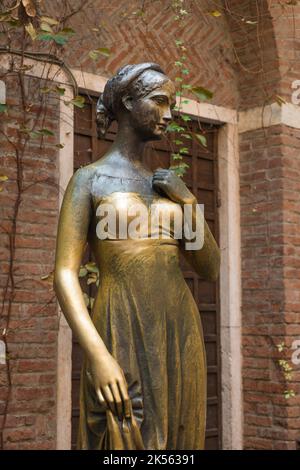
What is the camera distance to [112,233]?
2365 millimetres

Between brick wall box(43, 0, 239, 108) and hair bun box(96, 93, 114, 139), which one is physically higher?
brick wall box(43, 0, 239, 108)

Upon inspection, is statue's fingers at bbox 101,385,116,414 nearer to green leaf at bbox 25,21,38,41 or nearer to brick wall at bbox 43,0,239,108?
green leaf at bbox 25,21,38,41

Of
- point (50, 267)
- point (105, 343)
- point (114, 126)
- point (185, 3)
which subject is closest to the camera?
point (105, 343)

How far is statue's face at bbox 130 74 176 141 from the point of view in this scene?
2.45 meters

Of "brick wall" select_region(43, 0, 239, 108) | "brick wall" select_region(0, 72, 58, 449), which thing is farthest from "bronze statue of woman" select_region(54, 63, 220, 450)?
"brick wall" select_region(43, 0, 239, 108)

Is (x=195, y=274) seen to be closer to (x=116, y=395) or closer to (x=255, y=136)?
(x=255, y=136)

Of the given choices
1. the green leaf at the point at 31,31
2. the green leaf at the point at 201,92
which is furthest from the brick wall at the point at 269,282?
the green leaf at the point at 31,31

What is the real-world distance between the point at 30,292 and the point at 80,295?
2185 mm

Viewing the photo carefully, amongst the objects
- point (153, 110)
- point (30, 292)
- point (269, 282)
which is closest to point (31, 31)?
point (30, 292)

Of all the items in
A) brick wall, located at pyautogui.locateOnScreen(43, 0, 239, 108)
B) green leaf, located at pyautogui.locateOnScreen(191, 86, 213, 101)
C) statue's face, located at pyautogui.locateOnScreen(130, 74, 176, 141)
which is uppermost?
brick wall, located at pyautogui.locateOnScreen(43, 0, 239, 108)
